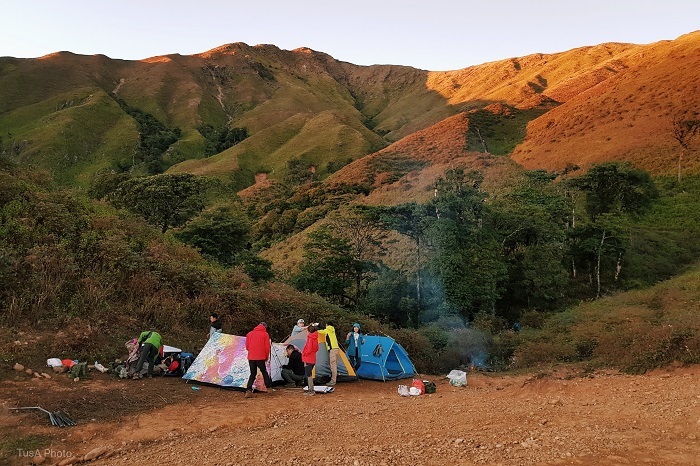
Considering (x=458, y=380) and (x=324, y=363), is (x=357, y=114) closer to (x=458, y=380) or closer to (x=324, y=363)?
(x=458, y=380)

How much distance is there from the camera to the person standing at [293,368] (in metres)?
10.6

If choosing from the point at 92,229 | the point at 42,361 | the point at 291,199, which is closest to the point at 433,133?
the point at 291,199

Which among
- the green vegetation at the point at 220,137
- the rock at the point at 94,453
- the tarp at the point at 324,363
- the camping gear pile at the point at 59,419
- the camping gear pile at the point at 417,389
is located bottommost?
the camping gear pile at the point at 417,389

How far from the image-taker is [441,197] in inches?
1013

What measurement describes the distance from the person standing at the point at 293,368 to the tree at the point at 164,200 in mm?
19993

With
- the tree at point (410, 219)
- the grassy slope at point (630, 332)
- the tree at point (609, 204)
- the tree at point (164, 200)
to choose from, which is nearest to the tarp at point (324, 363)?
the grassy slope at point (630, 332)

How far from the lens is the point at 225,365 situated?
391 inches

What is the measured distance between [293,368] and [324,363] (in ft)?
2.69

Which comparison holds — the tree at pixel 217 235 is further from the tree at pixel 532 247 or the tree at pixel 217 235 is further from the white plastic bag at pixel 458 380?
the tree at pixel 532 247

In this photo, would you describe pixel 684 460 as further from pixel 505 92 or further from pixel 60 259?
pixel 505 92

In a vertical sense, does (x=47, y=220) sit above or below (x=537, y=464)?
above

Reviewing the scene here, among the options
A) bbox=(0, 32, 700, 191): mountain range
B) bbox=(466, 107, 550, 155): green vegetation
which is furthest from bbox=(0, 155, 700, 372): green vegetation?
bbox=(466, 107, 550, 155): green vegetation

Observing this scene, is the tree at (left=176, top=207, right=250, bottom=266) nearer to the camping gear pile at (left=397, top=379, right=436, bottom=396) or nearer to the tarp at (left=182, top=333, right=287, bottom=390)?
the tarp at (left=182, top=333, right=287, bottom=390)

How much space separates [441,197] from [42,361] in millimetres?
20663
